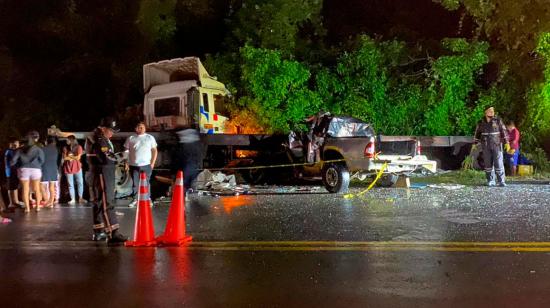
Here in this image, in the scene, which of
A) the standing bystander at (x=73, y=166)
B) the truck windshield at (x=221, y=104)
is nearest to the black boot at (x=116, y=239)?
the standing bystander at (x=73, y=166)

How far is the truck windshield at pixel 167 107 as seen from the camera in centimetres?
1881

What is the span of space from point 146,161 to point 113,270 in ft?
15.8

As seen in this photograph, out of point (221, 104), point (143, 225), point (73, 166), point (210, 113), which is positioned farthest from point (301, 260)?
point (221, 104)

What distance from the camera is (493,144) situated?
14.7 m

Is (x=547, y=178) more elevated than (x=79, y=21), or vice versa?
(x=79, y=21)

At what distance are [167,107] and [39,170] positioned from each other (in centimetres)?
740

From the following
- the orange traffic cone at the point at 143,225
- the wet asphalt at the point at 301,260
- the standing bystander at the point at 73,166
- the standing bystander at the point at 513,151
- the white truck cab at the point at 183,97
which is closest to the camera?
the wet asphalt at the point at 301,260

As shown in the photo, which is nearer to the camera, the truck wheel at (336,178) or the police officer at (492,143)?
the truck wheel at (336,178)

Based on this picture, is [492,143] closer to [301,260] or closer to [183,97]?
[183,97]

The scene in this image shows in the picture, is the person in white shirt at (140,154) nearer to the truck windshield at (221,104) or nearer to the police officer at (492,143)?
the truck windshield at (221,104)

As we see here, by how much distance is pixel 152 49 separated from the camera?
84.2 ft

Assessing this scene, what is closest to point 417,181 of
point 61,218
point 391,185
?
point 391,185

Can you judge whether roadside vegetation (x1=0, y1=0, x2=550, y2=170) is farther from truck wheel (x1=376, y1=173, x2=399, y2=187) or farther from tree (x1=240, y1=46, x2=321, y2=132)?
truck wheel (x1=376, y1=173, x2=399, y2=187)

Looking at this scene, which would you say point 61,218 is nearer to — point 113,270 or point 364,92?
point 113,270
